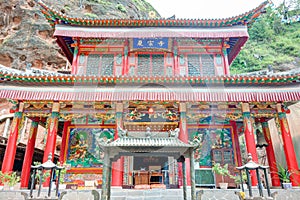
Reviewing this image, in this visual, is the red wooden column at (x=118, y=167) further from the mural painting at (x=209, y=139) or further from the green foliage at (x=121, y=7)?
the green foliage at (x=121, y=7)

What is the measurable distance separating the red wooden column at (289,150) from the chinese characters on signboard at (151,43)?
20.3ft

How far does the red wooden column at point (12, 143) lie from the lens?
28.1 feet

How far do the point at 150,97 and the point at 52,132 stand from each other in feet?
13.9

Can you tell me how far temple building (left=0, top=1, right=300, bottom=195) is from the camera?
347 inches

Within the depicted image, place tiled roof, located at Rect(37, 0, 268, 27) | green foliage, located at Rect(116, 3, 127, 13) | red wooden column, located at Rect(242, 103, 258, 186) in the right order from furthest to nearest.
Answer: green foliage, located at Rect(116, 3, 127, 13) < tiled roof, located at Rect(37, 0, 268, 27) < red wooden column, located at Rect(242, 103, 258, 186)

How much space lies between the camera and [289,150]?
29.0ft

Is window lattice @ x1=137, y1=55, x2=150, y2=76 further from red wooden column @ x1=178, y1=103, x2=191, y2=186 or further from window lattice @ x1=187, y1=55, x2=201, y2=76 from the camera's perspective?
red wooden column @ x1=178, y1=103, x2=191, y2=186

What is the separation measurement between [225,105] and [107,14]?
866 inches

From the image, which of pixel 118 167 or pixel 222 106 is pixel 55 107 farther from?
pixel 222 106

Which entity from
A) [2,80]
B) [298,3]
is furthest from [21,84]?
[298,3]

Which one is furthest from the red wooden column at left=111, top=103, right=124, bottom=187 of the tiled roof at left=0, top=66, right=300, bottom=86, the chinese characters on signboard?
the chinese characters on signboard

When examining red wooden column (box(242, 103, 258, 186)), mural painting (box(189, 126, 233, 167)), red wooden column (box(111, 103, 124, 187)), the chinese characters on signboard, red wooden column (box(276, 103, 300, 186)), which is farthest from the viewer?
the chinese characters on signboard

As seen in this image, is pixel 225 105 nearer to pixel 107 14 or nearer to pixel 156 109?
pixel 156 109

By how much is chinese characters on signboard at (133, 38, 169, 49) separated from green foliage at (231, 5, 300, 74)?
872 inches
